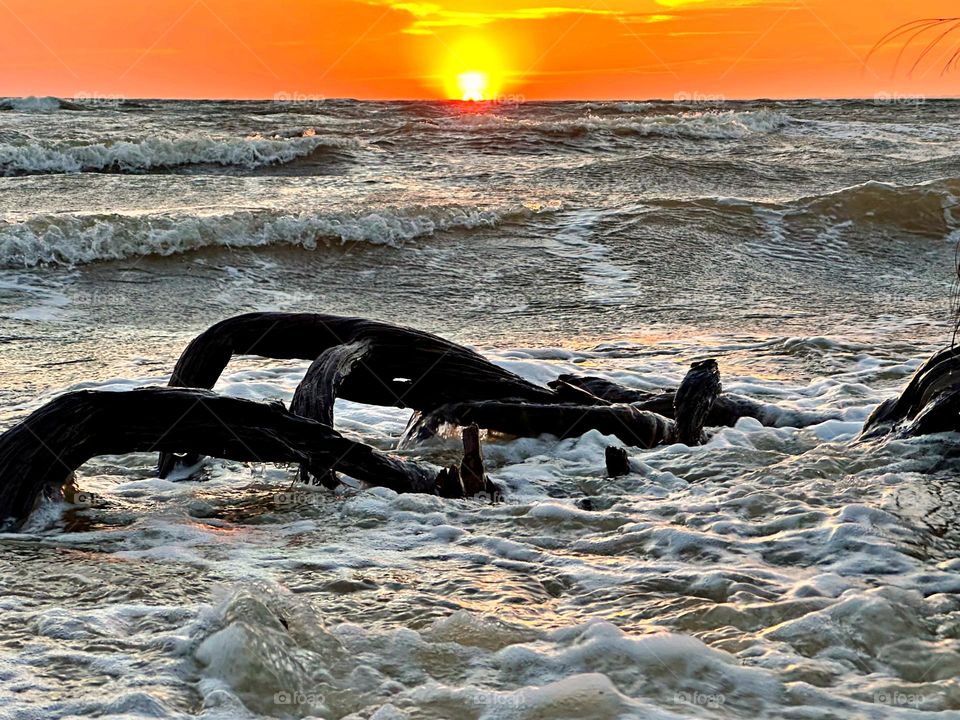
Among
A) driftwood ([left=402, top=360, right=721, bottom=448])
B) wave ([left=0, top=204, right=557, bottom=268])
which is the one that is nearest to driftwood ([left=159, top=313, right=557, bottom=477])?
driftwood ([left=402, top=360, right=721, bottom=448])

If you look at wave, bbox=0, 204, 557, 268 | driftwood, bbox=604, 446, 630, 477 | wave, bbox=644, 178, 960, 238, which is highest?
wave, bbox=644, 178, 960, 238

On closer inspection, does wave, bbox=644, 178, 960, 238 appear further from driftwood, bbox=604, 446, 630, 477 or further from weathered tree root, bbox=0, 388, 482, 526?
weathered tree root, bbox=0, 388, 482, 526

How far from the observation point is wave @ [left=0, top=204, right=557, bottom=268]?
11086mm

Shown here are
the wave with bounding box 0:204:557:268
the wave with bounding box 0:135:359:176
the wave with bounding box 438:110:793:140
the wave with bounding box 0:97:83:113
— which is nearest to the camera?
the wave with bounding box 0:204:557:268

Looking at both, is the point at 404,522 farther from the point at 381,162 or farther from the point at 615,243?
the point at 381,162

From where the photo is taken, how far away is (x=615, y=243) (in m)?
12.5

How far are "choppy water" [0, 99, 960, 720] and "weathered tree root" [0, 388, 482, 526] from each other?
0.16 m

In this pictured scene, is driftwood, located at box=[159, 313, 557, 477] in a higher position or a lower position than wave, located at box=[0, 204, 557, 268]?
lower

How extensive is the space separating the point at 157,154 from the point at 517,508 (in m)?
18.7

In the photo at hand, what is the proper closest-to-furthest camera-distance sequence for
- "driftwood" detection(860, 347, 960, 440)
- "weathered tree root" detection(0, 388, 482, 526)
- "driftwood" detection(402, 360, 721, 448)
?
"weathered tree root" detection(0, 388, 482, 526) → "driftwood" detection(860, 347, 960, 440) → "driftwood" detection(402, 360, 721, 448)

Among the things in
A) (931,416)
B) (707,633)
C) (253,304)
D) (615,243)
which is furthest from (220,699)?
(615,243)

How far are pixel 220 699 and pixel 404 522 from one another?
1.42m

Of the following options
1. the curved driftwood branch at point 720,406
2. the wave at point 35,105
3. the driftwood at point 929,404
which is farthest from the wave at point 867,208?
the wave at point 35,105

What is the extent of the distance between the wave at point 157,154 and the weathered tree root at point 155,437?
1664 centimetres
